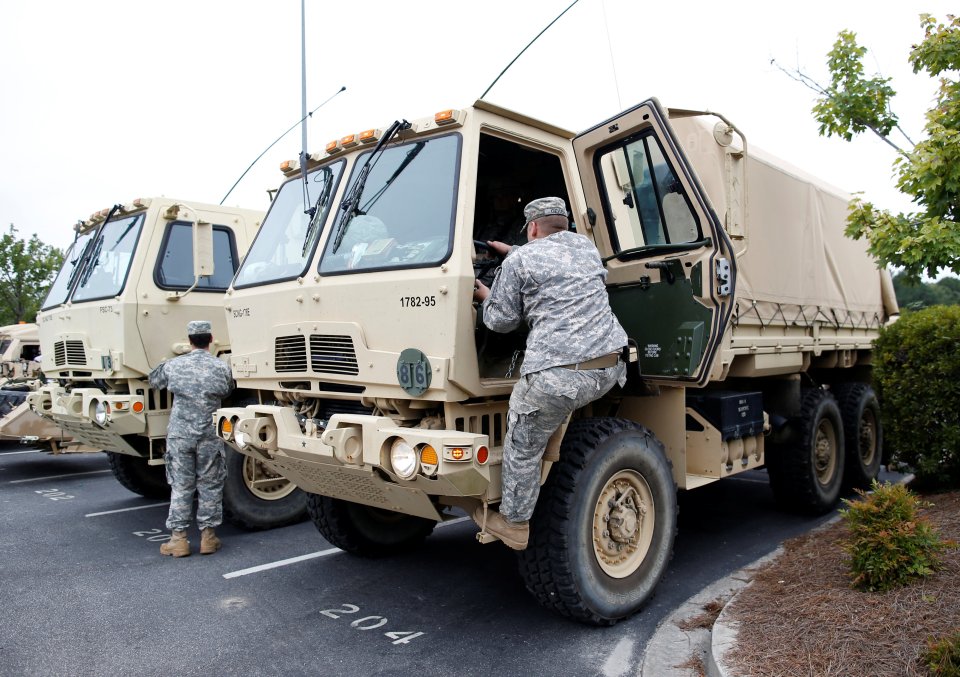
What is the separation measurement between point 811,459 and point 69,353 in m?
6.56

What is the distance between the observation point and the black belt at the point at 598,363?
3.80m

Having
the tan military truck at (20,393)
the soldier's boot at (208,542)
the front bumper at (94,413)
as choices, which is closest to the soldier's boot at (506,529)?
the soldier's boot at (208,542)

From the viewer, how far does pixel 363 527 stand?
5.40m

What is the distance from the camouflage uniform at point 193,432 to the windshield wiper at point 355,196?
6.81 feet

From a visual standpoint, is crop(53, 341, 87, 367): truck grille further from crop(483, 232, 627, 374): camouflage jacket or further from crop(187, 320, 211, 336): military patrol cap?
crop(483, 232, 627, 374): camouflage jacket

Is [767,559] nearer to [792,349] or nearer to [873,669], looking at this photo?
[792,349]

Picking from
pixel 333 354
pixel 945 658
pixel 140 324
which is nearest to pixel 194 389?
pixel 140 324

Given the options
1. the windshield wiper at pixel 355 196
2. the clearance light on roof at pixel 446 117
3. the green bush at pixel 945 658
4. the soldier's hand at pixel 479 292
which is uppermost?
the clearance light on roof at pixel 446 117

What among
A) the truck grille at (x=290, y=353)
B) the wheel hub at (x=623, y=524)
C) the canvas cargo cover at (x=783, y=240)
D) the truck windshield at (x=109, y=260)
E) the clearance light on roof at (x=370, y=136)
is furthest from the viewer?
the truck windshield at (x=109, y=260)

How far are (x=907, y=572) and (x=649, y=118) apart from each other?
2.82m

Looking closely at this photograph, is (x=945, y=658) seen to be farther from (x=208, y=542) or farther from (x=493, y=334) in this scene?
(x=208, y=542)

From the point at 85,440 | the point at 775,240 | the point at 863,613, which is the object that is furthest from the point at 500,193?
the point at 85,440

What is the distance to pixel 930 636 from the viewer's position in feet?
10.8

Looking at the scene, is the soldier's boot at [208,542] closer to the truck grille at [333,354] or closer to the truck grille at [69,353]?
the truck grille at [69,353]
